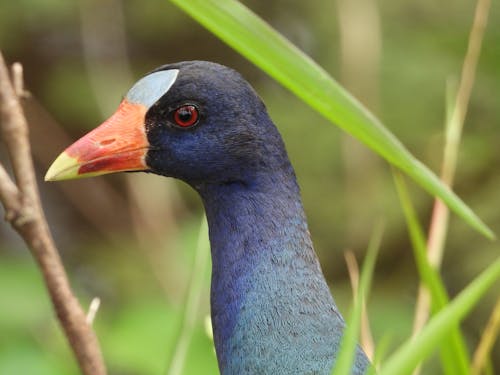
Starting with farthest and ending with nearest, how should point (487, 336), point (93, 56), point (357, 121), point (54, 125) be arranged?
point (54, 125) → point (93, 56) → point (487, 336) → point (357, 121)

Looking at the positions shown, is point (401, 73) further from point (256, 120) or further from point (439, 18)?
point (256, 120)

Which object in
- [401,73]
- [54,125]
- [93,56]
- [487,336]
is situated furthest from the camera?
[54,125]

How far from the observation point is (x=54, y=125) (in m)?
3.39

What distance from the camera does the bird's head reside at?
4.97ft

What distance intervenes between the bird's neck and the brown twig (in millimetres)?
297

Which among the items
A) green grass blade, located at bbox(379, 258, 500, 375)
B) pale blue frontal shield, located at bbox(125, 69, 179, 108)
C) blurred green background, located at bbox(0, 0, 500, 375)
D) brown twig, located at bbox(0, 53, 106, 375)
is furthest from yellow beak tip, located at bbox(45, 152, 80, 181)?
blurred green background, located at bbox(0, 0, 500, 375)

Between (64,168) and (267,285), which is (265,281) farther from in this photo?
(64,168)

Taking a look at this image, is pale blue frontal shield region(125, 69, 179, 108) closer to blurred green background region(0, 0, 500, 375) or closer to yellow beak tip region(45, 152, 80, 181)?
yellow beak tip region(45, 152, 80, 181)

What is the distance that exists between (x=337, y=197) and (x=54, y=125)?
38.7 inches

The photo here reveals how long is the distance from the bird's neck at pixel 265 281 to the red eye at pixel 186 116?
0.11m

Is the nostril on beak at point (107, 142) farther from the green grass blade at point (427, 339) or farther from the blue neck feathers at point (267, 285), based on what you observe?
the green grass blade at point (427, 339)

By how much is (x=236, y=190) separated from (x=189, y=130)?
0.12m

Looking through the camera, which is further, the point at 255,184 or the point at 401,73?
the point at 401,73

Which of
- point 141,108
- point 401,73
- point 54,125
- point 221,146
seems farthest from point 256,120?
point 54,125
